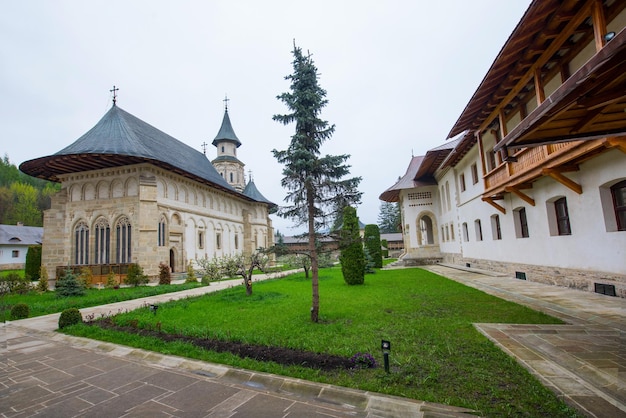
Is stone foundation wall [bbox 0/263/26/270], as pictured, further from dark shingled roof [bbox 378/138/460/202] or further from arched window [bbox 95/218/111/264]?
dark shingled roof [bbox 378/138/460/202]

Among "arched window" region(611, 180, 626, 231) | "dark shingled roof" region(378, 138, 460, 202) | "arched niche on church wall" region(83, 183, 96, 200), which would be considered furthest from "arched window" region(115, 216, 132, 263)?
"arched window" region(611, 180, 626, 231)

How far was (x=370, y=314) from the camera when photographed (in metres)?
6.92

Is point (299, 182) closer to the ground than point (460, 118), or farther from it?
closer to the ground

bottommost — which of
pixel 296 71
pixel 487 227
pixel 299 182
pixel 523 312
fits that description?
pixel 523 312

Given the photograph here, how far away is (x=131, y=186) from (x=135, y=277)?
6417 millimetres

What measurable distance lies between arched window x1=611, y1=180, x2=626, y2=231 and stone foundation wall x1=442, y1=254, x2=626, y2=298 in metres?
1.23

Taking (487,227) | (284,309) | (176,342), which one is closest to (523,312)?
(284,309)

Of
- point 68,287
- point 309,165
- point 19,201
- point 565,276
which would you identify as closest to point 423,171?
point 565,276

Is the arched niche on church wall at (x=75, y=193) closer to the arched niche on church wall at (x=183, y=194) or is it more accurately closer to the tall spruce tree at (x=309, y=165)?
the arched niche on church wall at (x=183, y=194)

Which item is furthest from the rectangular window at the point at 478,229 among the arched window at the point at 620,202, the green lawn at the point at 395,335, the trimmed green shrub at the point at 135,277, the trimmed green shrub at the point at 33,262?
the trimmed green shrub at the point at 33,262

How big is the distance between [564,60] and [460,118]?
11.5ft

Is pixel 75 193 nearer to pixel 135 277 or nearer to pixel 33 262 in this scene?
pixel 33 262

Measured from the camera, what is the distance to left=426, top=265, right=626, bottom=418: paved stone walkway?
3.00 meters

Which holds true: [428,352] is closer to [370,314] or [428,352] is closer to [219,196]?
[370,314]
